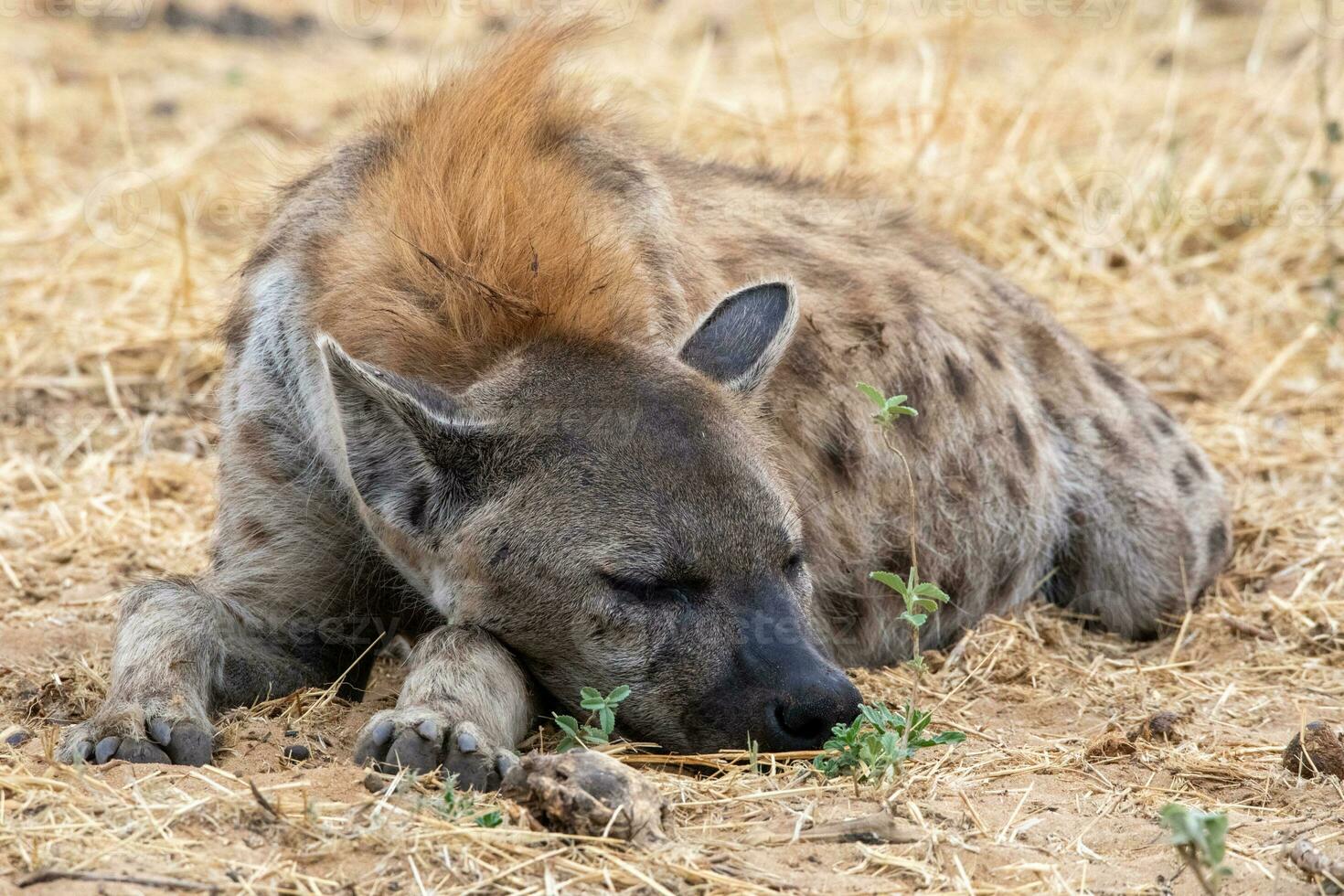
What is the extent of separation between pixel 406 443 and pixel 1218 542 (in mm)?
2463

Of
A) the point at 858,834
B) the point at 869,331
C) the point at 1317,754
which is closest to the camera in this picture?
the point at 858,834

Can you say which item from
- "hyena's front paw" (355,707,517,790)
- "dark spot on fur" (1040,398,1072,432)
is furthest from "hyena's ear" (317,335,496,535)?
"dark spot on fur" (1040,398,1072,432)

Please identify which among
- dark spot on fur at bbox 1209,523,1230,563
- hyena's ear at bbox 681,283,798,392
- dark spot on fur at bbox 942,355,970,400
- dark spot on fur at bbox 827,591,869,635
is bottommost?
dark spot on fur at bbox 1209,523,1230,563

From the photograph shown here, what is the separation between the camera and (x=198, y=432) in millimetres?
4910

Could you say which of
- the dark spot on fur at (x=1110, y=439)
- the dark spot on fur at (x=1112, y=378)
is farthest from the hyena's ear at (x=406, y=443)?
the dark spot on fur at (x=1112, y=378)

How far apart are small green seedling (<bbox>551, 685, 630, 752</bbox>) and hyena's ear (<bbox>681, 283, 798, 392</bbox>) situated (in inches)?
24.9

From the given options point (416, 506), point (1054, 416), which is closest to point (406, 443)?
point (416, 506)

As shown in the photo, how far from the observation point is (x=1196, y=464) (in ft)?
14.0

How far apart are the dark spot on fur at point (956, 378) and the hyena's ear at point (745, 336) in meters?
0.92

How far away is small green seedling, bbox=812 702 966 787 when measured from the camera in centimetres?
241

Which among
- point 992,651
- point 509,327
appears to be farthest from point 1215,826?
point 992,651

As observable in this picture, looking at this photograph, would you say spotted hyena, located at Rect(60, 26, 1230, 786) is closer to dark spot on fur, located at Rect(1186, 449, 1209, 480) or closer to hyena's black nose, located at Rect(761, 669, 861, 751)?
hyena's black nose, located at Rect(761, 669, 861, 751)

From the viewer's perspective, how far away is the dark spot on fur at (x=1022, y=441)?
3.91m

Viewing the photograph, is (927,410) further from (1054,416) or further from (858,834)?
(858,834)
